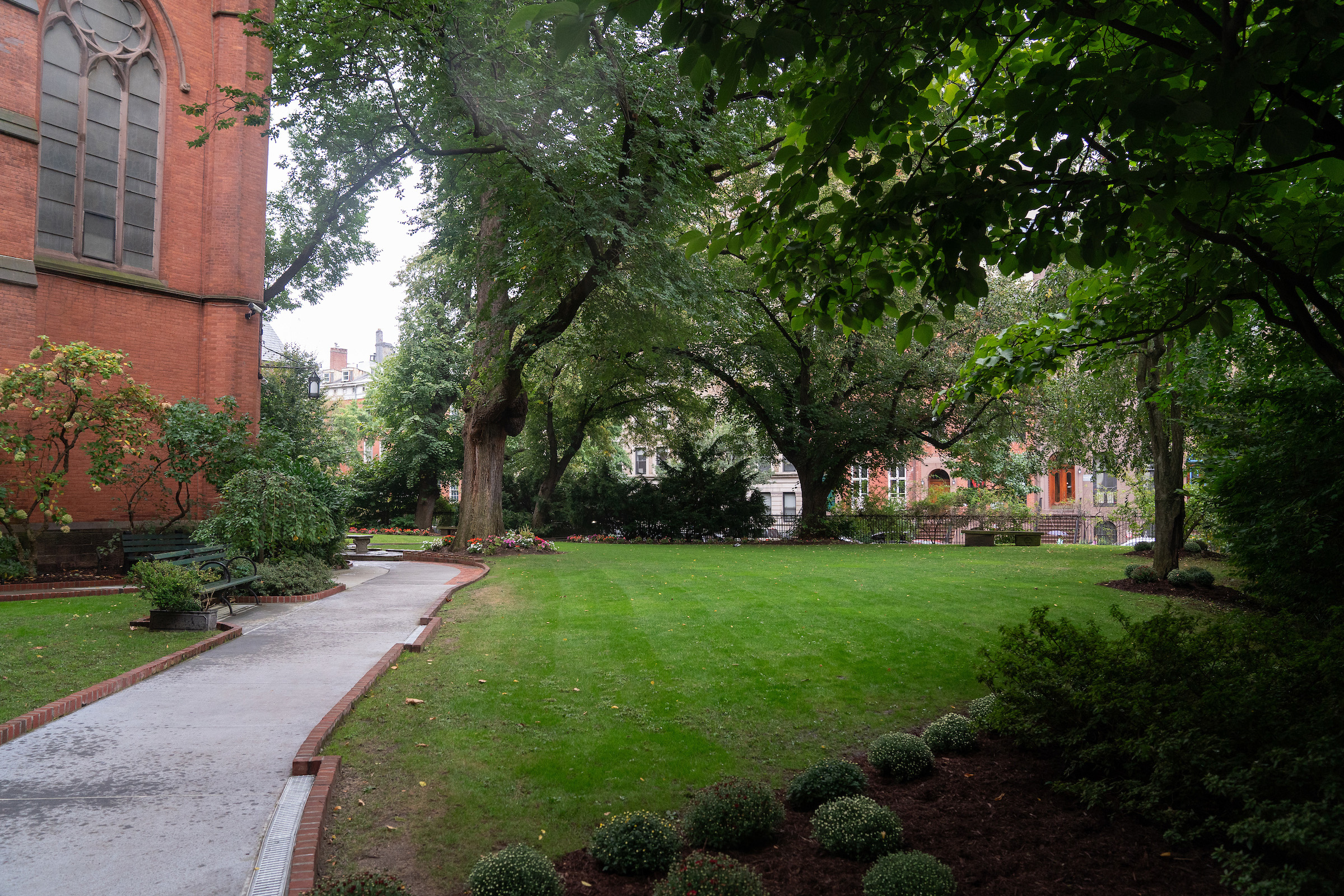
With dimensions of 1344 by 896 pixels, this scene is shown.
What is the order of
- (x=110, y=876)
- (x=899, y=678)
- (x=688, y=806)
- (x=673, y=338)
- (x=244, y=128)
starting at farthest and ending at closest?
(x=673, y=338) → (x=244, y=128) → (x=899, y=678) → (x=688, y=806) → (x=110, y=876)

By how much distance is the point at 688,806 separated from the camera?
16.4 ft

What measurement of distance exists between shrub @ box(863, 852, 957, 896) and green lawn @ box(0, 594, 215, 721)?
6.52 m

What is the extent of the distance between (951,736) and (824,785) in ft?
4.94

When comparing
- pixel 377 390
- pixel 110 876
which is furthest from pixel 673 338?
pixel 377 390

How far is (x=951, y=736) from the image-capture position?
5.96 m

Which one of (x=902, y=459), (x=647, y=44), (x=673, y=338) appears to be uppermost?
(x=647, y=44)

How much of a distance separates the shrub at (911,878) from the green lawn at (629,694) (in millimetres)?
1746

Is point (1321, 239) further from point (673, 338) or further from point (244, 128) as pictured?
point (244, 128)

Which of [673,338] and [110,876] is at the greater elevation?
[673,338]

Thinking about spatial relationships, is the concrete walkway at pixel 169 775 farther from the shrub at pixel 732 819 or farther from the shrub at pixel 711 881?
the shrub at pixel 732 819

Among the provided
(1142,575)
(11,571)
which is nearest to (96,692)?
(11,571)

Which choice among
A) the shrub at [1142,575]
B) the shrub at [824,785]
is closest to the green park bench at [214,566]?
the shrub at [824,785]

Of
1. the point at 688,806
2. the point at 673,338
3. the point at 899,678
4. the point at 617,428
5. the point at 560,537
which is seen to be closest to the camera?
the point at 688,806

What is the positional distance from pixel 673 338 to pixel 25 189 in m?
14.2
